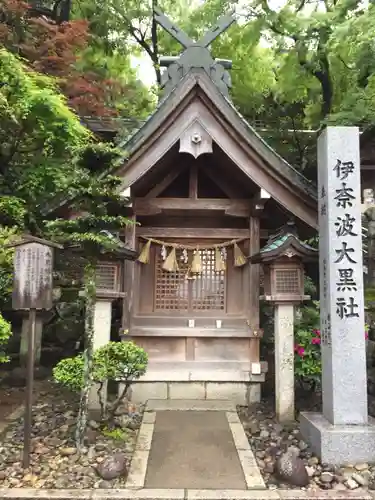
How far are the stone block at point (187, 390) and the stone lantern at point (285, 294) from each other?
1.60 metres

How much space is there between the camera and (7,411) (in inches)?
280

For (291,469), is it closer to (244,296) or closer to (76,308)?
(244,296)

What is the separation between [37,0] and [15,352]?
13.8 m

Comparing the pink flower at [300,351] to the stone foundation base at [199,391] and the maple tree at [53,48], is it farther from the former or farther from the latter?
the maple tree at [53,48]

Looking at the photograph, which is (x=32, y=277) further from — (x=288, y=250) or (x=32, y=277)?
(x=288, y=250)

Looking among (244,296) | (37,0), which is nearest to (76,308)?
(244,296)

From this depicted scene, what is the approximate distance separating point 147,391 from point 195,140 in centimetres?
476

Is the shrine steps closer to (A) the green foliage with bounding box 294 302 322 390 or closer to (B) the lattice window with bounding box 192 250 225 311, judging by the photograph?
(A) the green foliage with bounding box 294 302 322 390

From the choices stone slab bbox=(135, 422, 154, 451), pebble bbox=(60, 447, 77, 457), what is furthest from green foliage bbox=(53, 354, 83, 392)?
stone slab bbox=(135, 422, 154, 451)

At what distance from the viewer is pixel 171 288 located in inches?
333

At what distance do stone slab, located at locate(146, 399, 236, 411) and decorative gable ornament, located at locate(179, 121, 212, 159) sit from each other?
4.51 metres

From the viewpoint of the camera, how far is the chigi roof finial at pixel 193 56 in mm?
8438

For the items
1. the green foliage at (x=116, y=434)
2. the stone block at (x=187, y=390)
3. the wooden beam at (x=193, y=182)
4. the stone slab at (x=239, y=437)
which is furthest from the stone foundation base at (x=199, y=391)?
the wooden beam at (x=193, y=182)

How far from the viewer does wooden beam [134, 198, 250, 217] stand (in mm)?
8065
